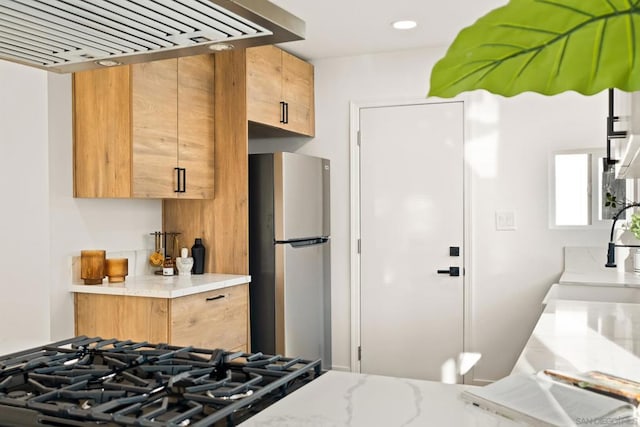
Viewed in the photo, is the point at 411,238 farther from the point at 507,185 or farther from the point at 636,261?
the point at 636,261

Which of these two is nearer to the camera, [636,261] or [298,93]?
[636,261]

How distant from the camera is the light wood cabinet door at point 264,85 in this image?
3.75 m

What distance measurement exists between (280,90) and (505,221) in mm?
1730

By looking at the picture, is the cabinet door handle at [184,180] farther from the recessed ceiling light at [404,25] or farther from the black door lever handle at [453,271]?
the black door lever handle at [453,271]

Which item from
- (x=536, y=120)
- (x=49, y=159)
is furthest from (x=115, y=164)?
(x=536, y=120)

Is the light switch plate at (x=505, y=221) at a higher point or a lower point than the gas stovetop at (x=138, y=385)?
higher

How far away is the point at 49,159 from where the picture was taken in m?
3.02

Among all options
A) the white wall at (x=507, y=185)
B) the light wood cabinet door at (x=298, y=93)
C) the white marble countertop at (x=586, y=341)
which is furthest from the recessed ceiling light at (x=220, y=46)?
the white wall at (x=507, y=185)

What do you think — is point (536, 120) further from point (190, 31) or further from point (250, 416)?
point (250, 416)

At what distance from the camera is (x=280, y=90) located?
4.06 m

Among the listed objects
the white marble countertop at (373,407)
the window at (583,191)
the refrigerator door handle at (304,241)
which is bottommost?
Result: the white marble countertop at (373,407)

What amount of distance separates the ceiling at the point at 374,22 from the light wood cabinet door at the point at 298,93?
106mm

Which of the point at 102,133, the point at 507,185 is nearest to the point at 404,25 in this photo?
the point at 507,185

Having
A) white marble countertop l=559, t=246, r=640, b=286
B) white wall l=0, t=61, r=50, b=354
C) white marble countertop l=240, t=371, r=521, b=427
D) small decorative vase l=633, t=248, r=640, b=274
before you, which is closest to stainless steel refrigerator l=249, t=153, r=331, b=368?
white wall l=0, t=61, r=50, b=354
